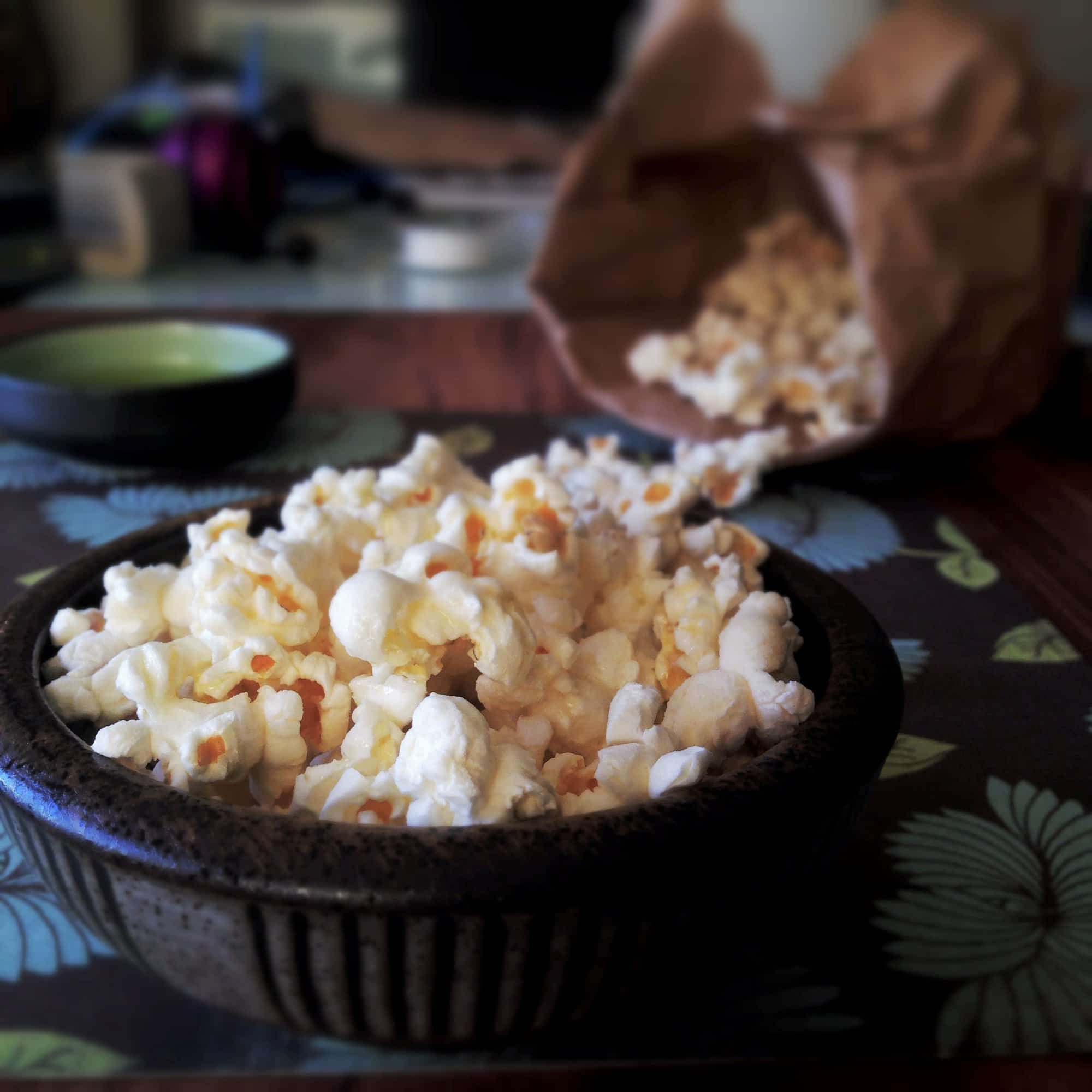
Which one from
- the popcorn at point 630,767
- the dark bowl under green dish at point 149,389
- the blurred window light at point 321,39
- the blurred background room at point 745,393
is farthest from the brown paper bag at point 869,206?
the blurred window light at point 321,39

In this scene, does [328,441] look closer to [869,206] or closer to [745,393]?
[745,393]

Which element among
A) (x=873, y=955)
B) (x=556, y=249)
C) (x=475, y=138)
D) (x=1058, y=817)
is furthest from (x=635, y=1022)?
(x=475, y=138)

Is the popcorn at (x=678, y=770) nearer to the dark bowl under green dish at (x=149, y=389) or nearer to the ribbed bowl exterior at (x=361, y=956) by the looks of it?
the ribbed bowl exterior at (x=361, y=956)

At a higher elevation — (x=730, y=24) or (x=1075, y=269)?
(x=730, y=24)

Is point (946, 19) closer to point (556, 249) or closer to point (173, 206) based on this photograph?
point (556, 249)

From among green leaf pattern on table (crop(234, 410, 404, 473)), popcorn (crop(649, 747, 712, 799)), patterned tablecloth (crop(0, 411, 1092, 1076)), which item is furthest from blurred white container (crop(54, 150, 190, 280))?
popcorn (crop(649, 747, 712, 799))

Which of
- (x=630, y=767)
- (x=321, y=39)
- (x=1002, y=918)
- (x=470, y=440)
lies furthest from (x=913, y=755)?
(x=321, y=39)
